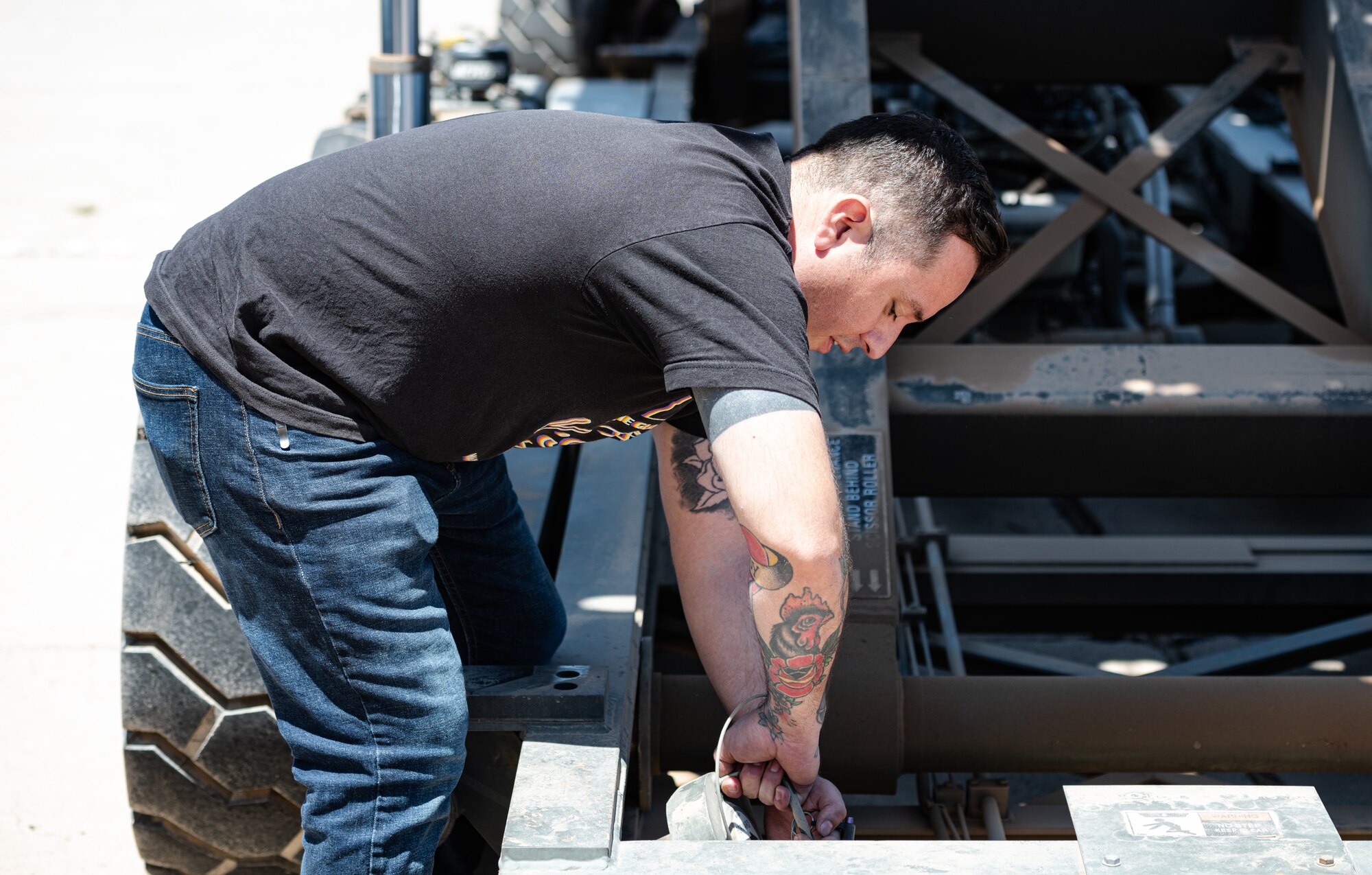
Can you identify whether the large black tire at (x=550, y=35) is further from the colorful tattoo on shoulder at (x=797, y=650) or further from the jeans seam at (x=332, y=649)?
the colorful tattoo on shoulder at (x=797, y=650)

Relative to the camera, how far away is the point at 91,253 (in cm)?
610

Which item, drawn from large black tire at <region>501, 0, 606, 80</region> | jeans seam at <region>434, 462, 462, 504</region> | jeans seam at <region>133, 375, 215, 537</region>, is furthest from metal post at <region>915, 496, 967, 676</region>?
large black tire at <region>501, 0, 606, 80</region>

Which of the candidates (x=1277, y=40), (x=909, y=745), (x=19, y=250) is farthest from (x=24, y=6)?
(x=909, y=745)

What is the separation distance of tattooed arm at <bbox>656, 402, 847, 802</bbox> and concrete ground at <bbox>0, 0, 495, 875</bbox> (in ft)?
5.15

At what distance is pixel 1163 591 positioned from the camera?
348 centimetres

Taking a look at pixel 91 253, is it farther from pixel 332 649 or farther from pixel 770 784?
pixel 770 784

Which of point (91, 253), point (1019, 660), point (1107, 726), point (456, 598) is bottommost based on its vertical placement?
point (1019, 660)

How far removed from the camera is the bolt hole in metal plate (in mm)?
1501

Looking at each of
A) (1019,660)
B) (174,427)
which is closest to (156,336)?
(174,427)

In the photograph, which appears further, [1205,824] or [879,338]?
[879,338]

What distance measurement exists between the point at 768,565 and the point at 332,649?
25.6 inches

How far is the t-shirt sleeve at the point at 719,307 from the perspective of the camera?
1.49 metres

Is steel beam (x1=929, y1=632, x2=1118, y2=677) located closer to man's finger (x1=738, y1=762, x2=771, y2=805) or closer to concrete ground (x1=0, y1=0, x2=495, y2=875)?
man's finger (x1=738, y1=762, x2=771, y2=805)

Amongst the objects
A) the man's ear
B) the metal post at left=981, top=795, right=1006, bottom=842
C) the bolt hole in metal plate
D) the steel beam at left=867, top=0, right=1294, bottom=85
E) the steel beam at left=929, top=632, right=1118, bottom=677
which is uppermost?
the steel beam at left=867, top=0, right=1294, bottom=85
